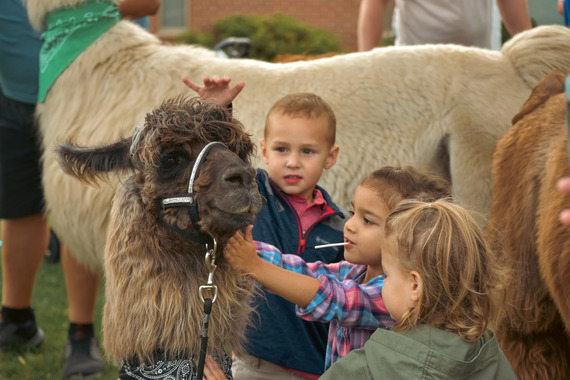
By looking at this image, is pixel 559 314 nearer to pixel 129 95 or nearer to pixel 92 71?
A: pixel 129 95

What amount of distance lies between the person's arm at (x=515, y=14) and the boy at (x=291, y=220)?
206 centimetres

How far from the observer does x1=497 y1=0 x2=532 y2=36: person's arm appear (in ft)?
13.5

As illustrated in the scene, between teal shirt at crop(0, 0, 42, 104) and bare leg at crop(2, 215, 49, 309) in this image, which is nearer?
teal shirt at crop(0, 0, 42, 104)

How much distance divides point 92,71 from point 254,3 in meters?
14.0

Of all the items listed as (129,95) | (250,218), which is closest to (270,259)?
(250,218)

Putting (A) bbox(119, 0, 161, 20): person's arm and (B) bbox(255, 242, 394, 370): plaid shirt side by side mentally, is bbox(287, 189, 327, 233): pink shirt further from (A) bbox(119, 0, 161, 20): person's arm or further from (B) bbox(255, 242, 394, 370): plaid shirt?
(A) bbox(119, 0, 161, 20): person's arm

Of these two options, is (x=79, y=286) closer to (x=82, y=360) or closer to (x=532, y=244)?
(x=82, y=360)

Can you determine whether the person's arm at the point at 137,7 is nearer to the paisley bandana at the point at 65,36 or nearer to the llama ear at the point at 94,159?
the paisley bandana at the point at 65,36

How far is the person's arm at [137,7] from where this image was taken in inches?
153

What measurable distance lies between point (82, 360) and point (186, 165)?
249 cm

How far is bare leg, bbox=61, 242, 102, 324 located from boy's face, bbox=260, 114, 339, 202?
194 cm

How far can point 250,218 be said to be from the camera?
1935 millimetres

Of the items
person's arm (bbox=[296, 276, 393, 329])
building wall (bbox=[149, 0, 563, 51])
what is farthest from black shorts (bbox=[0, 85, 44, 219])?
building wall (bbox=[149, 0, 563, 51])

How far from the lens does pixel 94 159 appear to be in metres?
2.14
